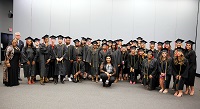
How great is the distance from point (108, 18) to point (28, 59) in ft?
20.9

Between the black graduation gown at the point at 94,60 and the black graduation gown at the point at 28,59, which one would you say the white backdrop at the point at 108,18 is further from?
the black graduation gown at the point at 28,59

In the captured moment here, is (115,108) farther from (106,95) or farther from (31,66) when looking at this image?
(31,66)

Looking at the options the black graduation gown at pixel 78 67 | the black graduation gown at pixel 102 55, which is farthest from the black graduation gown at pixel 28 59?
the black graduation gown at pixel 102 55

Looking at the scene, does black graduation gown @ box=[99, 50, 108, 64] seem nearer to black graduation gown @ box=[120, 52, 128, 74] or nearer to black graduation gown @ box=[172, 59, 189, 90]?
black graduation gown @ box=[120, 52, 128, 74]

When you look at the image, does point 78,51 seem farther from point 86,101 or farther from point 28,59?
point 86,101

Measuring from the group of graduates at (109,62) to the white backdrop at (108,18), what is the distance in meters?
3.29

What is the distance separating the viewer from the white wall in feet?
35.3

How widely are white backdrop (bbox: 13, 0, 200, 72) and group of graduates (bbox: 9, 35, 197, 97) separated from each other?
3290 mm

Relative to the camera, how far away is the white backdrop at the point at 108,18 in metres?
10.8

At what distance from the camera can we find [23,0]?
10.7 metres

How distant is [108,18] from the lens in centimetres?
1088

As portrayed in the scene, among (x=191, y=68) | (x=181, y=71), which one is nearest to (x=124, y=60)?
(x=181, y=71)

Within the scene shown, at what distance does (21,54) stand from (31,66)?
0.59 meters

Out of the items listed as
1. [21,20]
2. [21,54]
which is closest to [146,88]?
[21,54]
